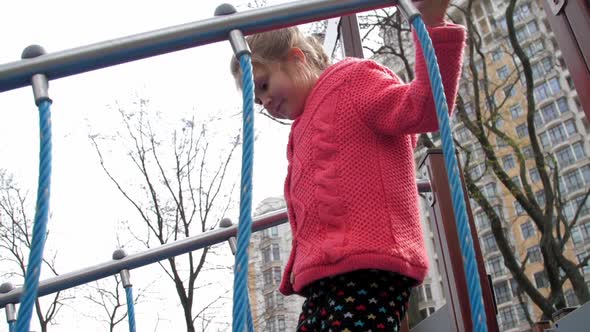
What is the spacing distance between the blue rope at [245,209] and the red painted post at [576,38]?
770 mm

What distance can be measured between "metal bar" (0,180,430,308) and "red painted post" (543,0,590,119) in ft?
2.79

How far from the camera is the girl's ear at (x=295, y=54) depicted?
1.51 m

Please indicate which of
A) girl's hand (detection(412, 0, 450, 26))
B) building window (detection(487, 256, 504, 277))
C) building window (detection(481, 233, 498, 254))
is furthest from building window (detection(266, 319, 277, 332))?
building window (detection(487, 256, 504, 277))

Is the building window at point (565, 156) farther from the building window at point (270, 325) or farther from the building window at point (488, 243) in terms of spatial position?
the building window at point (270, 325)

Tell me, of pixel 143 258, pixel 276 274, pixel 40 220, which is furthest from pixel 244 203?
pixel 276 274

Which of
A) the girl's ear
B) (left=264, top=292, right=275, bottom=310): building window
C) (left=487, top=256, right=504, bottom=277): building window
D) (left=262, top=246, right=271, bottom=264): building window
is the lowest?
the girl's ear

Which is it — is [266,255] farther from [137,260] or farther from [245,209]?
[245,209]

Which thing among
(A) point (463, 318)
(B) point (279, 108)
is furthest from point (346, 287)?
(A) point (463, 318)

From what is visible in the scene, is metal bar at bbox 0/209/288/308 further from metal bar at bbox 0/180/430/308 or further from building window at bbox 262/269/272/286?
building window at bbox 262/269/272/286

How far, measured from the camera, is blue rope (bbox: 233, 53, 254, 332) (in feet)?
2.77

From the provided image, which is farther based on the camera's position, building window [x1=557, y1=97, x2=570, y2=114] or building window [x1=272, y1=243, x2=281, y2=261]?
building window [x1=557, y1=97, x2=570, y2=114]

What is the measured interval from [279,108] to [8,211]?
848 cm

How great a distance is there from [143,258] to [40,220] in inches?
44.1

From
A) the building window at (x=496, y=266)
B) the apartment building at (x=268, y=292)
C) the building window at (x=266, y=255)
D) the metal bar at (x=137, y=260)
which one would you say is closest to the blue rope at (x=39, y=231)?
the metal bar at (x=137, y=260)
